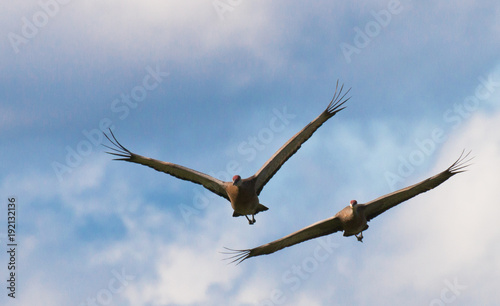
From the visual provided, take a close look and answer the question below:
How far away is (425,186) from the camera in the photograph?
1925 centimetres

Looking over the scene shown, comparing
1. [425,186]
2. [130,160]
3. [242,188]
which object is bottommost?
[425,186]

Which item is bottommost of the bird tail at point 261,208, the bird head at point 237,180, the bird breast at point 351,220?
the bird breast at point 351,220

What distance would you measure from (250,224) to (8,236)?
6313 millimetres

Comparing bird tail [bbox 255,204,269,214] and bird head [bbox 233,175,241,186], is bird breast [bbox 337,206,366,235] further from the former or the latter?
bird head [bbox 233,175,241,186]

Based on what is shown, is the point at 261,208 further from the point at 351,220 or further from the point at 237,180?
the point at 351,220

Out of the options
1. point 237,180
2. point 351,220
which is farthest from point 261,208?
point 351,220

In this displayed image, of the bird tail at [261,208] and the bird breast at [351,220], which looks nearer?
the bird breast at [351,220]

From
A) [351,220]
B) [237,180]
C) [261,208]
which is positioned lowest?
[351,220]

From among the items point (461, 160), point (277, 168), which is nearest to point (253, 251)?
point (277, 168)

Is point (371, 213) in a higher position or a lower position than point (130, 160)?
lower

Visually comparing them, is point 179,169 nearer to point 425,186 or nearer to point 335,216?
point 335,216

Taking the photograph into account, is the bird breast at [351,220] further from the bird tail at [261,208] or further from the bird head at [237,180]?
the bird head at [237,180]

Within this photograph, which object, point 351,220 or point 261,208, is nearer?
point 351,220

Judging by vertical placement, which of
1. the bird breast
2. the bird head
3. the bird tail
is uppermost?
the bird head
